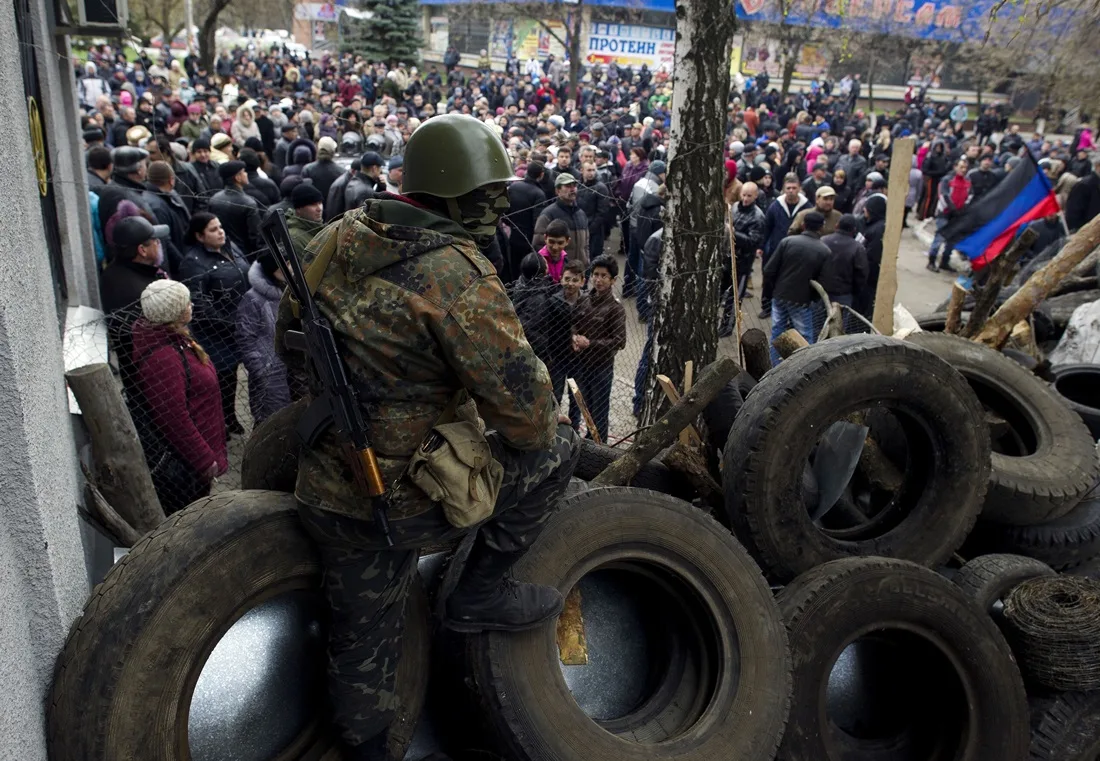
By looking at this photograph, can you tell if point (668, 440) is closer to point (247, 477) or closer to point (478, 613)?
point (478, 613)

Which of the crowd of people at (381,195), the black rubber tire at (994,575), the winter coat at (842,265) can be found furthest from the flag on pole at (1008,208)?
the black rubber tire at (994,575)

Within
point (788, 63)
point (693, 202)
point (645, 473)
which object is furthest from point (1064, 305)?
point (788, 63)

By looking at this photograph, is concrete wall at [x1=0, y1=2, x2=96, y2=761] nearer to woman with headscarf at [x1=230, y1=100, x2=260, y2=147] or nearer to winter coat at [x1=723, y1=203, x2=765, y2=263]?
winter coat at [x1=723, y1=203, x2=765, y2=263]

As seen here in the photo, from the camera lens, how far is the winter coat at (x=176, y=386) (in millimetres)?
4684

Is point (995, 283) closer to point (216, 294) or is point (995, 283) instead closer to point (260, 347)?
point (260, 347)

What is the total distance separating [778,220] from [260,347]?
712 centimetres

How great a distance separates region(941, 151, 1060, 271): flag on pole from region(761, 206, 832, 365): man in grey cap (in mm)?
1331

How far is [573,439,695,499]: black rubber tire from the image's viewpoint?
14.5ft

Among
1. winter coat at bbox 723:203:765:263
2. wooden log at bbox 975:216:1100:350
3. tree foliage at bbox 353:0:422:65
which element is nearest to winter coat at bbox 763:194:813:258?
winter coat at bbox 723:203:765:263

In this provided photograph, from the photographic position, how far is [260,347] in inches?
233

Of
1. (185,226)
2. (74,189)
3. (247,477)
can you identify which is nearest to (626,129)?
(185,226)

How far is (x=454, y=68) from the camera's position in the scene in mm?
36906

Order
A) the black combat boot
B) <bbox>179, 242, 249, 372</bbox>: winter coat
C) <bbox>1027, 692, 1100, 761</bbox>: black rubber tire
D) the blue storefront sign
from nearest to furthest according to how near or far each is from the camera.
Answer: the black combat boot, <bbox>1027, 692, 1100, 761</bbox>: black rubber tire, <bbox>179, 242, 249, 372</bbox>: winter coat, the blue storefront sign

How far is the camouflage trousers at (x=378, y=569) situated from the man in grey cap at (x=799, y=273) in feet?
19.6
